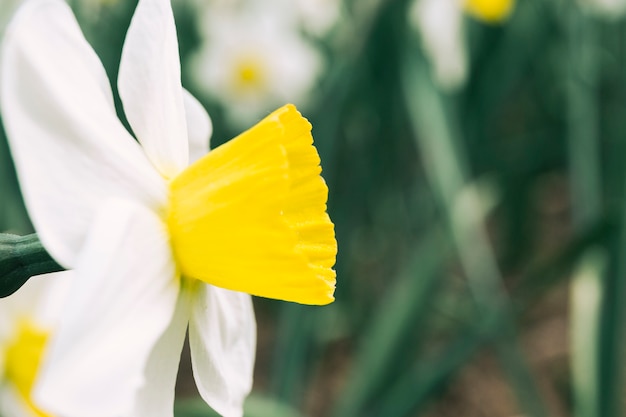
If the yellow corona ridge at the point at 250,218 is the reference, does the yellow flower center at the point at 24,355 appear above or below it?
below

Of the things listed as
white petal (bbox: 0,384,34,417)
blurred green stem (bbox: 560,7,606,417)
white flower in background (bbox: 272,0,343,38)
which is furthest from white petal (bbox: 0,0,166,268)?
white flower in background (bbox: 272,0,343,38)

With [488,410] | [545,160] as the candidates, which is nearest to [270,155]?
[488,410]

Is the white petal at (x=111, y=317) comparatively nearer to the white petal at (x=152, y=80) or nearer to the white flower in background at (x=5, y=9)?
the white petal at (x=152, y=80)

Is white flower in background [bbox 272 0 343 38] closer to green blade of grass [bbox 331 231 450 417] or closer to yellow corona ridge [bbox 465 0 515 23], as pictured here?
yellow corona ridge [bbox 465 0 515 23]

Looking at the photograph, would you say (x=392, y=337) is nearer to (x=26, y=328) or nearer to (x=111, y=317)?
(x=26, y=328)

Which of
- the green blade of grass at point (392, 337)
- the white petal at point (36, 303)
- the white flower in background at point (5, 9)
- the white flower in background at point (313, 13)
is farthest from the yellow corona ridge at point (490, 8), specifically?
the white petal at point (36, 303)

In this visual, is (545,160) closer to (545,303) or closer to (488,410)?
(545,303)

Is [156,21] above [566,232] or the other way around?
above
